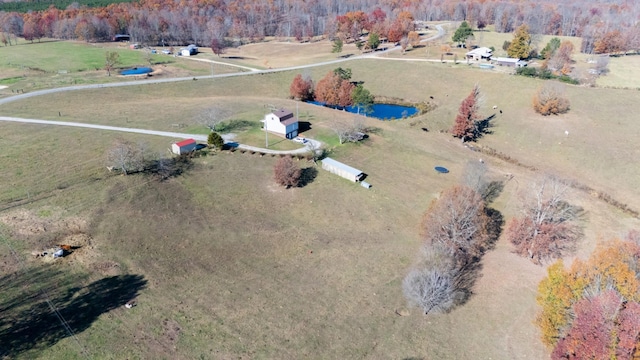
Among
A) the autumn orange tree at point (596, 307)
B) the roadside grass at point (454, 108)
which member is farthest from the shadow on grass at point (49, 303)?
the roadside grass at point (454, 108)

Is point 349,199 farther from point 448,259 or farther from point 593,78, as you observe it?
point 593,78

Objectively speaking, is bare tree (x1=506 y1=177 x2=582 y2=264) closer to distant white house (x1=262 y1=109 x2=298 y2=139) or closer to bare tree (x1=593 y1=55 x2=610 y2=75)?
distant white house (x1=262 y1=109 x2=298 y2=139)

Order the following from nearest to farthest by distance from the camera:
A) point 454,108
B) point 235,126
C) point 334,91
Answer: point 235,126 → point 454,108 → point 334,91

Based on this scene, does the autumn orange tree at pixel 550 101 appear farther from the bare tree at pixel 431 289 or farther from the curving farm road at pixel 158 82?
the bare tree at pixel 431 289

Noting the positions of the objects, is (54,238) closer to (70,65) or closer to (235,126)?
(235,126)

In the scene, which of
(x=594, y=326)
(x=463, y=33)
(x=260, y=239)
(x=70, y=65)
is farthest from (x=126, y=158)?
(x=463, y=33)

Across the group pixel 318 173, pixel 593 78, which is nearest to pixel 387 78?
pixel 593 78

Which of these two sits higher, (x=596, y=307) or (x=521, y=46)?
(x=521, y=46)
